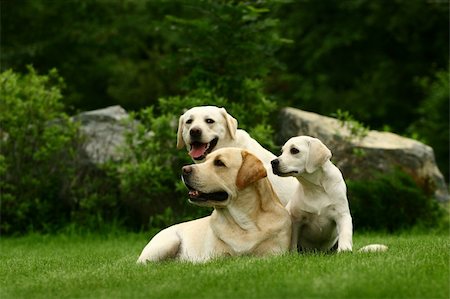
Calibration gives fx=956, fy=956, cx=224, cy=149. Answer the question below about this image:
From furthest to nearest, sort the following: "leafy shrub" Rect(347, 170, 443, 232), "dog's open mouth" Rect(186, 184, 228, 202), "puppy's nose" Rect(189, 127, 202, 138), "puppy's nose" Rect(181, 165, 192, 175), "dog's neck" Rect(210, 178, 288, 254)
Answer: "leafy shrub" Rect(347, 170, 443, 232) < "puppy's nose" Rect(189, 127, 202, 138) < "dog's neck" Rect(210, 178, 288, 254) < "dog's open mouth" Rect(186, 184, 228, 202) < "puppy's nose" Rect(181, 165, 192, 175)

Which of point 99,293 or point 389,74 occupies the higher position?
point 99,293

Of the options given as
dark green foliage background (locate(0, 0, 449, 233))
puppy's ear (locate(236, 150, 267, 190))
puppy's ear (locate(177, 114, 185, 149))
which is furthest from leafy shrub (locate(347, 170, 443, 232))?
puppy's ear (locate(236, 150, 267, 190))

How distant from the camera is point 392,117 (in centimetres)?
3272

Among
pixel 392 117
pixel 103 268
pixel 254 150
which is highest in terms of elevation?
pixel 254 150

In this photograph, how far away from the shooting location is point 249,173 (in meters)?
8.67

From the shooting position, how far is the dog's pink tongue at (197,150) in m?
10.4

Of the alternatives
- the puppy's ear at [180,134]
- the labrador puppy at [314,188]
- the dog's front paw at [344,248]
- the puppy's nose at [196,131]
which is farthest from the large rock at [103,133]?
the dog's front paw at [344,248]

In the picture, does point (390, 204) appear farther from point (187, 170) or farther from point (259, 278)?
point (259, 278)

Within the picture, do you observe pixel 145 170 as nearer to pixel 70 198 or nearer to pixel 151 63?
pixel 70 198

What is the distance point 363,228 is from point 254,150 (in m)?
5.34

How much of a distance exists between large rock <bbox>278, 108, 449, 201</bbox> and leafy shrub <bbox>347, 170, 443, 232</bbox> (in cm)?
40

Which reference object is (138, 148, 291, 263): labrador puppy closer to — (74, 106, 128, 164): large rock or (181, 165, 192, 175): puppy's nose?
(181, 165, 192, 175): puppy's nose

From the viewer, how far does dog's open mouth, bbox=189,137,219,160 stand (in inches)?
411

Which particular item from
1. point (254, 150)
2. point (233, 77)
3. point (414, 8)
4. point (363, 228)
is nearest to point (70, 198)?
point (233, 77)
